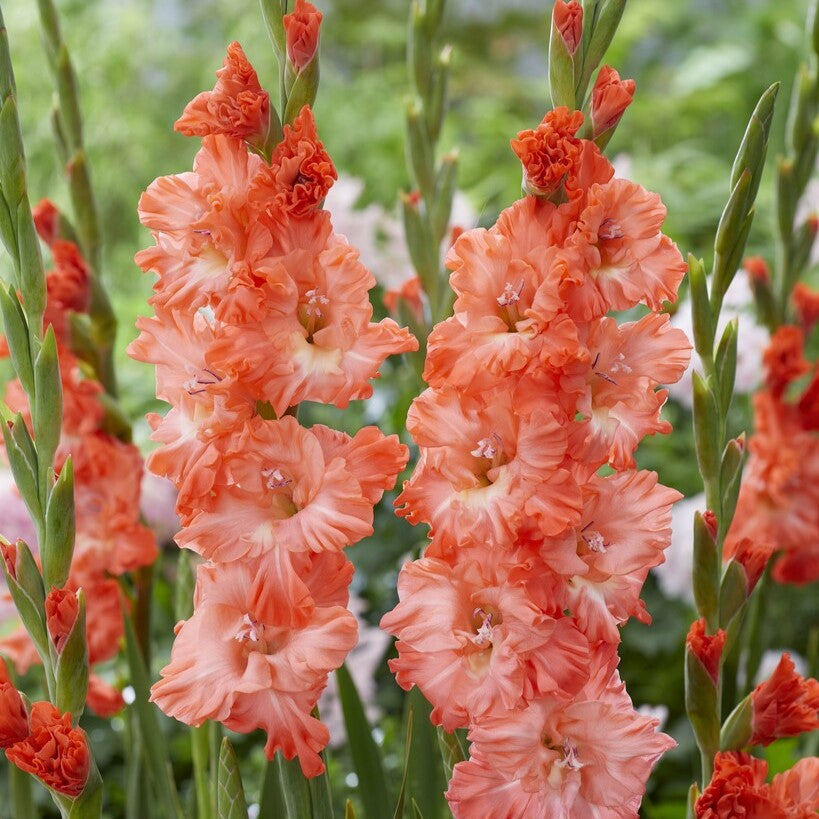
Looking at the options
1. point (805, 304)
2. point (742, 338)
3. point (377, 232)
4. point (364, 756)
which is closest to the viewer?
point (364, 756)

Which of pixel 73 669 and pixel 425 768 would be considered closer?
pixel 73 669

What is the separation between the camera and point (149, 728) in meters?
0.82

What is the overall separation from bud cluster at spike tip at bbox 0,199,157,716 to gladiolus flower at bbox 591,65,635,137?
0.46 m

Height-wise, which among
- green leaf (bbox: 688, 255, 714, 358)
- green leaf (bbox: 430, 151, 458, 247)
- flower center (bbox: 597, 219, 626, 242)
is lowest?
green leaf (bbox: 688, 255, 714, 358)

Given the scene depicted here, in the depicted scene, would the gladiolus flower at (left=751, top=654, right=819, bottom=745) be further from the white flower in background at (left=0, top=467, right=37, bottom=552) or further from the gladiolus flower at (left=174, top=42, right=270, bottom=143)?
the white flower in background at (left=0, top=467, right=37, bottom=552)

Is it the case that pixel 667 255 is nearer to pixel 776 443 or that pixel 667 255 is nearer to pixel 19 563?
pixel 19 563

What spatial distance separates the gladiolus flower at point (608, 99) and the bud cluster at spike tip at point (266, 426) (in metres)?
0.15

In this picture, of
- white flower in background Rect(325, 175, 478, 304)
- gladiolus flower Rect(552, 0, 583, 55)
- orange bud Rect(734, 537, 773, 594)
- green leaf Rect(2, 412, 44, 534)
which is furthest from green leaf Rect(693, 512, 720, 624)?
white flower in background Rect(325, 175, 478, 304)

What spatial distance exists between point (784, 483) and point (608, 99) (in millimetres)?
567

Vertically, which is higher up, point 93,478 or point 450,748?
point 93,478

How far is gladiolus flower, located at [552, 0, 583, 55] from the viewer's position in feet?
1.99

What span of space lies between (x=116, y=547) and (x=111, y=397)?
13cm

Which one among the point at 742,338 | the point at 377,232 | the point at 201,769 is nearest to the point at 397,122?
the point at 377,232

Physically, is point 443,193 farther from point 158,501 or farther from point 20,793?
point 20,793
